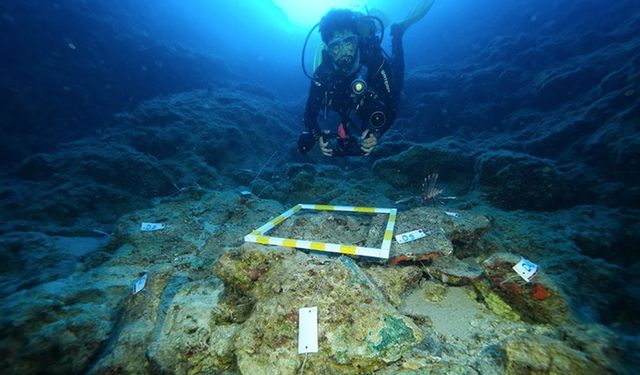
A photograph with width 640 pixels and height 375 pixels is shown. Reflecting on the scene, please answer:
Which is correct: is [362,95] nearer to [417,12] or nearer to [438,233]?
[438,233]

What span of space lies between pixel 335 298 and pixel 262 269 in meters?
0.73

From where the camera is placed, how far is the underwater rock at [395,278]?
248 centimetres

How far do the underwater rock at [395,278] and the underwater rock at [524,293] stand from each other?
1.91ft

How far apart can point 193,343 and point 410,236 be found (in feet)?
7.05

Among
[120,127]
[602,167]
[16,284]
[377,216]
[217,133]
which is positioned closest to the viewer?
[16,284]

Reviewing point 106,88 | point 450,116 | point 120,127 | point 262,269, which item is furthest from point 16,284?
point 450,116

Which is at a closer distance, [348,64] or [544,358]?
[544,358]

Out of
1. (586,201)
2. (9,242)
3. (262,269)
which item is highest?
(586,201)

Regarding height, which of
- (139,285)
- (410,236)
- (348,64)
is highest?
(348,64)

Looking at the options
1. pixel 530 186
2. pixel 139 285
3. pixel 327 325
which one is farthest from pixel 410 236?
pixel 530 186

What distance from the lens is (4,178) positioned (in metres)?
5.93

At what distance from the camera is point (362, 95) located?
455cm

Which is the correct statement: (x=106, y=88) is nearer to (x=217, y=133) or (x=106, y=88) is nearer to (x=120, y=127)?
(x=120, y=127)

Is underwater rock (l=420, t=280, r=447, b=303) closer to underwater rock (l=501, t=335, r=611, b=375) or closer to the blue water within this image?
underwater rock (l=501, t=335, r=611, b=375)
